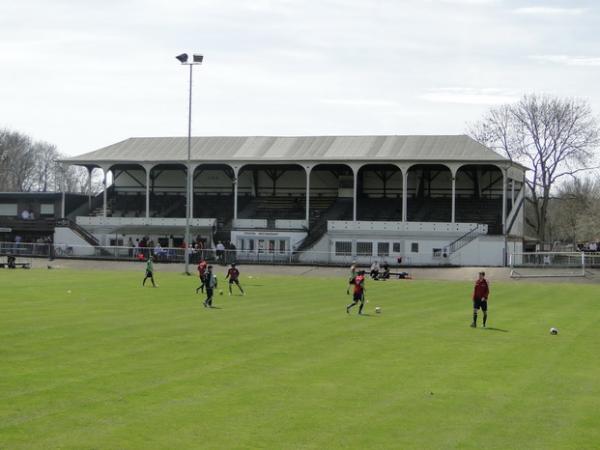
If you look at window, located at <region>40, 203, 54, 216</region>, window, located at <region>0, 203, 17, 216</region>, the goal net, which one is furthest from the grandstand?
window, located at <region>0, 203, 17, 216</region>

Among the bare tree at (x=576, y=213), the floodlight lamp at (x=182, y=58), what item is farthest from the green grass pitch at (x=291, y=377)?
the bare tree at (x=576, y=213)

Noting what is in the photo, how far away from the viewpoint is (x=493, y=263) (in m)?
77.3

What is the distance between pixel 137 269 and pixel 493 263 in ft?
86.9

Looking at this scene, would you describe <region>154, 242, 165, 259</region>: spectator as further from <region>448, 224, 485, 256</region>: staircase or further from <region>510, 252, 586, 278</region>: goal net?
<region>510, 252, 586, 278</region>: goal net

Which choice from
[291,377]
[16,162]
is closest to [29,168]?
[16,162]

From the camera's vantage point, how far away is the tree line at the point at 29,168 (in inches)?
5861

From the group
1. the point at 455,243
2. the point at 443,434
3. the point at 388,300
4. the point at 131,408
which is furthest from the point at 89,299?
the point at 455,243

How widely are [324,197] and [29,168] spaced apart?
7832cm

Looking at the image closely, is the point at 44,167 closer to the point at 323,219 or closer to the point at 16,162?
the point at 16,162

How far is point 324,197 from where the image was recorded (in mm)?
92625

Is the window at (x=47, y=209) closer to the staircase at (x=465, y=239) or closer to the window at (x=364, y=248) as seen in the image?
the window at (x=364, y=248)

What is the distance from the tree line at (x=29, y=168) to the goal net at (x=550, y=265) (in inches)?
3361

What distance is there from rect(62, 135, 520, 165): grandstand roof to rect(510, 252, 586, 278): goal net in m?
12.9

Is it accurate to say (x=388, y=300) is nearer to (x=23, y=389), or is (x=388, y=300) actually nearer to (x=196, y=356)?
(x=196, y=356)
